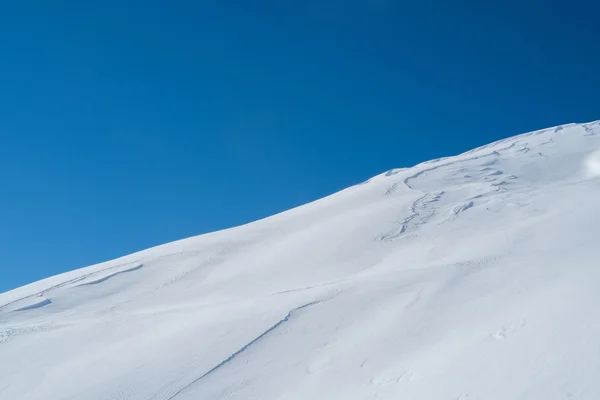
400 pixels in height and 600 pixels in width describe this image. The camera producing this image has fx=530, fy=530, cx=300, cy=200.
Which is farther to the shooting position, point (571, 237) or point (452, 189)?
point (452, 189)

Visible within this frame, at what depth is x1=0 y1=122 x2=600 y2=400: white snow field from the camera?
6398 mm

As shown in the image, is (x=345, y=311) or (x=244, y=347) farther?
(x=345, y=311)

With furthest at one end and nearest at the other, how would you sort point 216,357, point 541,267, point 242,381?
point 541,267, point 216,357, point 242,381

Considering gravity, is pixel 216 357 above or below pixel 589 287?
above

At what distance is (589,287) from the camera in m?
7.45

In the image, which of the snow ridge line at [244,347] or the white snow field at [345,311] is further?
the snow ridge line at [244,347]

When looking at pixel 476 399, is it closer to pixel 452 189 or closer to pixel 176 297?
pixel 176 297

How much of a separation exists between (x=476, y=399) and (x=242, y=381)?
327cm

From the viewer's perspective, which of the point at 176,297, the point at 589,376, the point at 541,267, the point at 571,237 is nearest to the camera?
the point at 589,376

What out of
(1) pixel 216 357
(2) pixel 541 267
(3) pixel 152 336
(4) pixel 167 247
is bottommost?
(2) pixel 541 267

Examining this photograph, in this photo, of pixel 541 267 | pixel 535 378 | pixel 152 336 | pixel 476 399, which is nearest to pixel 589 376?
pixel 535 378

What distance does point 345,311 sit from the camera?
8898 millimetres

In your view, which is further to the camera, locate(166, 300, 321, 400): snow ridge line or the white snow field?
locate(166, 300, 321, 400): snow ridge line

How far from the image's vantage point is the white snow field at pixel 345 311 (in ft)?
21.0
